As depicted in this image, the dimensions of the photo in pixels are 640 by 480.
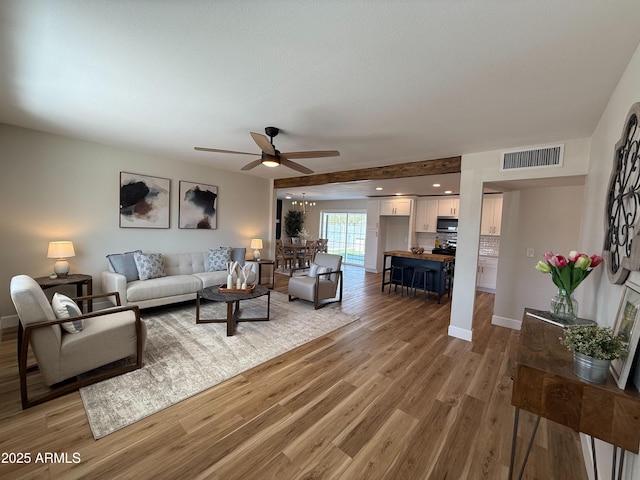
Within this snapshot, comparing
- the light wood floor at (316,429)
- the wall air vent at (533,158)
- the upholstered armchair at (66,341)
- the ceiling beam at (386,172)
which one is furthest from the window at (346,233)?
the upholstered armchair at (66,341)

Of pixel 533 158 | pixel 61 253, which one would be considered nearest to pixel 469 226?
pixel 533 158

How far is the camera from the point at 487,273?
629 cm

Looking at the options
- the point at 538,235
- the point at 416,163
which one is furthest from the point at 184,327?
the point at 538,235

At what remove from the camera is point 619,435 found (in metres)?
1.00

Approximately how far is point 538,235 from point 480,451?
132 inches

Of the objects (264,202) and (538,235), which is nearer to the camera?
(538,235)

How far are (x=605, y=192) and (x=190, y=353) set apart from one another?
3.89 m

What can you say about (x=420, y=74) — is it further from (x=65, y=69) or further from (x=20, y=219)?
(x=20, y=219)

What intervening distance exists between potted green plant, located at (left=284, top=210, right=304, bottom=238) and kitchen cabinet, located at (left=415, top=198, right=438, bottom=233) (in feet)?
13.6

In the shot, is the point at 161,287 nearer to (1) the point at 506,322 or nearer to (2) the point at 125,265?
(2) the point at 125,265

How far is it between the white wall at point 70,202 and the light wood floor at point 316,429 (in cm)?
126

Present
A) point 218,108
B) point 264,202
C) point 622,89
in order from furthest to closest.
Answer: point 264,202 < point 218,108 < point 622,89

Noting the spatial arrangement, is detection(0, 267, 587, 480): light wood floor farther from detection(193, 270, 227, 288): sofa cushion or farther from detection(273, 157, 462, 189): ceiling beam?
detection(273, 157, 462, 189): ceiling beam

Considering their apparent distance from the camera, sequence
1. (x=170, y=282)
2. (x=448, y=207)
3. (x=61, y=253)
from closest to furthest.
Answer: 1. (x=61, y=253)
2. (x=170, y=282)
3. (x=448, y=207)
